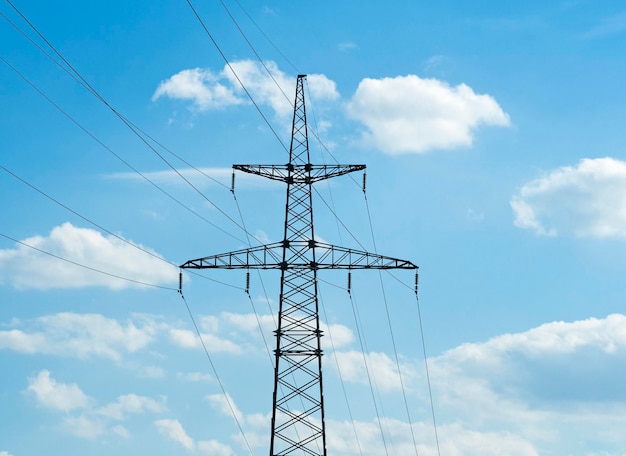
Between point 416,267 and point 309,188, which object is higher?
point 309,188

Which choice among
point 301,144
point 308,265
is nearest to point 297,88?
point 301,144

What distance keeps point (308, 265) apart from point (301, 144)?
28.1 ft

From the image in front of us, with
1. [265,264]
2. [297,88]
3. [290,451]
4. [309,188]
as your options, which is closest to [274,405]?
[290,451]

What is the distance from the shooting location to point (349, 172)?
2751 inches

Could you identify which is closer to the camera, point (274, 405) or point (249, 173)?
point (274, 405)

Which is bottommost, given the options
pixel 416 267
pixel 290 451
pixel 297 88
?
pixel 290 451

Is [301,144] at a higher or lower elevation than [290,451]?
higher

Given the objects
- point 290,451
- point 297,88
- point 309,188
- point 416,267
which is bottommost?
point 290,451

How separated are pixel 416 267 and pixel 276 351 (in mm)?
9642

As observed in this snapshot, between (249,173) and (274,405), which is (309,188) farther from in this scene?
(274,405)

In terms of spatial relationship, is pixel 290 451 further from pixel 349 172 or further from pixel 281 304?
pixel 349 172

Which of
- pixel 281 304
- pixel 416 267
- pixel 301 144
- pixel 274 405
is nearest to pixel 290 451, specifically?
pixel 274 405

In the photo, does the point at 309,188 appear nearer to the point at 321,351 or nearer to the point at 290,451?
the point at 321,351

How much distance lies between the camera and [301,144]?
2827 inches
